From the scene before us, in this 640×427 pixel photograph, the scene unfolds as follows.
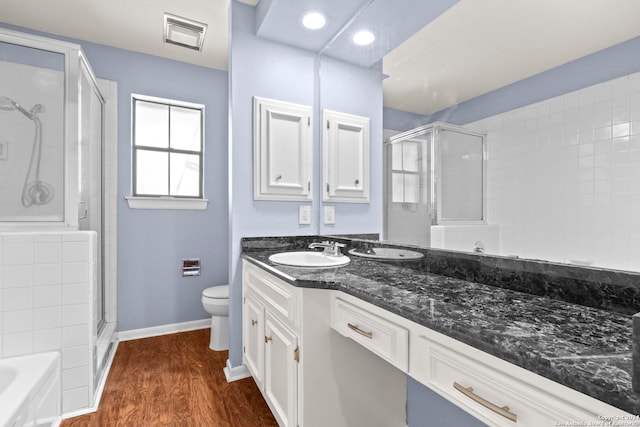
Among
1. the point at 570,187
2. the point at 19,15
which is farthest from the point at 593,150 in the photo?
the point at 19,15

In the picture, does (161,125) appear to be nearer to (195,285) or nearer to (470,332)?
(195,285)

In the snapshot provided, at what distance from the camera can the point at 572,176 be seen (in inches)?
29.2

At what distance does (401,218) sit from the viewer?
56.2 inches

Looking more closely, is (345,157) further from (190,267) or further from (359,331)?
(190,267)

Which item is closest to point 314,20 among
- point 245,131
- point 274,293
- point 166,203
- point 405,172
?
point 245,131

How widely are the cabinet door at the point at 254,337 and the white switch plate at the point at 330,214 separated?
785 millimetres

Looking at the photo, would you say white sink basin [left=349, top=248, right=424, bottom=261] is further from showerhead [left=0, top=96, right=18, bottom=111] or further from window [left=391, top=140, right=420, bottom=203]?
showerhead [left=0, top=96, right=18, bottom=111]

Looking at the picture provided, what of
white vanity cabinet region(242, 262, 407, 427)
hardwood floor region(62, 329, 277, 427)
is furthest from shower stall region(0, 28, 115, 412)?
white vanity cabinet region(242, 262, 407, 427)

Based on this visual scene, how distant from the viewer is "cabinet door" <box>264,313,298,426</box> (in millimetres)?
1185

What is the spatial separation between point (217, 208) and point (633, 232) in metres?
2.86

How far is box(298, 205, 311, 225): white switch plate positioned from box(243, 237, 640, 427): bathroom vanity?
0.57 metres

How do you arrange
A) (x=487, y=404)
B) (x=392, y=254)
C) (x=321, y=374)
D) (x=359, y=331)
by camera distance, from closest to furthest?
(x=487, y=404) < (x=359, y=331) < (x=321, y=374) < (x=392, y=254)

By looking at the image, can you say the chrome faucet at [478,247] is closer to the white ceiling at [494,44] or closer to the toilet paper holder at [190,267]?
the white ceiling at [494,44]

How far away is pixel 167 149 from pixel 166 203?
54cm
